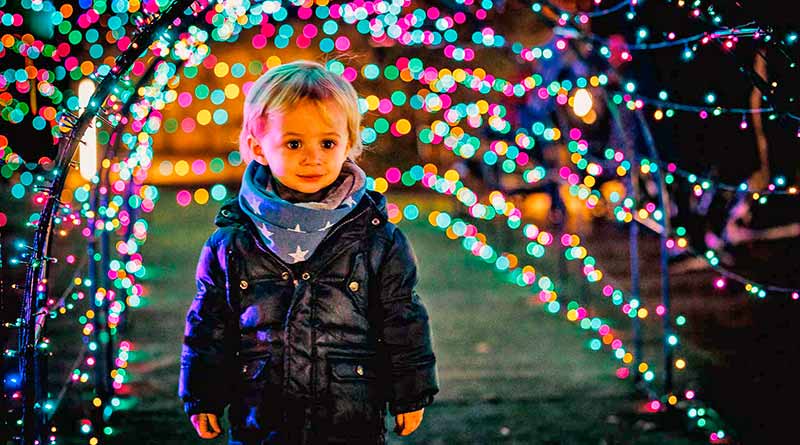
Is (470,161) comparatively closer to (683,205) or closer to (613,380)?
(683,205)

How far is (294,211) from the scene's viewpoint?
113 inches

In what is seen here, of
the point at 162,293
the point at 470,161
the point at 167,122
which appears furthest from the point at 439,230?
the point at 167,122

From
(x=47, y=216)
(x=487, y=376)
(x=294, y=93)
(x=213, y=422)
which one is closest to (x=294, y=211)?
(x=294, y=93)

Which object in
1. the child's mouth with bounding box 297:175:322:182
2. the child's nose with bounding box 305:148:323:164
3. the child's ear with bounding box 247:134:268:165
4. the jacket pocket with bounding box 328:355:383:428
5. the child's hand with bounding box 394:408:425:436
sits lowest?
the child's hand with bounding box 394:408:425:436

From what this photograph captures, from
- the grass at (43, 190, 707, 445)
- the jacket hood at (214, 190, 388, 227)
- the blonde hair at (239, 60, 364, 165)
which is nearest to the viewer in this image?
the blonde hair at (239, 60, 364, 165)

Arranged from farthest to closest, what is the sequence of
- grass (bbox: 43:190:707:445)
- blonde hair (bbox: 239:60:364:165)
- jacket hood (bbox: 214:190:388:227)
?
grass (bbox: 43:190:707:445) → jacket hood (bbox: 214:190:388:227) → blonde hair (bbox: 239:60:364:165)

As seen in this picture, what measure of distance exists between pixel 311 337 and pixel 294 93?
2.42ft

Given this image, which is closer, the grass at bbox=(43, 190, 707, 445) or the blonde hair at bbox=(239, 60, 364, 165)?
the blonde hair at bbox=(239, 60, 364, 165)

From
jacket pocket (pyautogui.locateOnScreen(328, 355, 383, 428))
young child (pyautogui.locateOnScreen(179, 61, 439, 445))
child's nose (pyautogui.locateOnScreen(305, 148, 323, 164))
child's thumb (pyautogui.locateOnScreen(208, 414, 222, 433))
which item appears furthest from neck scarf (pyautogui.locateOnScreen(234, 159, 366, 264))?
child's thumb (pyautogui.locateOnScreen(208, 414, 222, 433))

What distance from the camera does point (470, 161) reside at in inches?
497

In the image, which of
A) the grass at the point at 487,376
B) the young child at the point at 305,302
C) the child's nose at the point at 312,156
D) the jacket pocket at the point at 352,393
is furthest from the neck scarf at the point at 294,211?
the grass at the point at 487,376

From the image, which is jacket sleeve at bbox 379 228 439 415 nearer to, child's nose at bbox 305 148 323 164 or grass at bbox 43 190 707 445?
child's nose at bbox 305 148 323 164

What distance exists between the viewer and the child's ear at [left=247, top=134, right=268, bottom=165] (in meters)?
3.00

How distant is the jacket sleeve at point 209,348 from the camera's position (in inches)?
114
